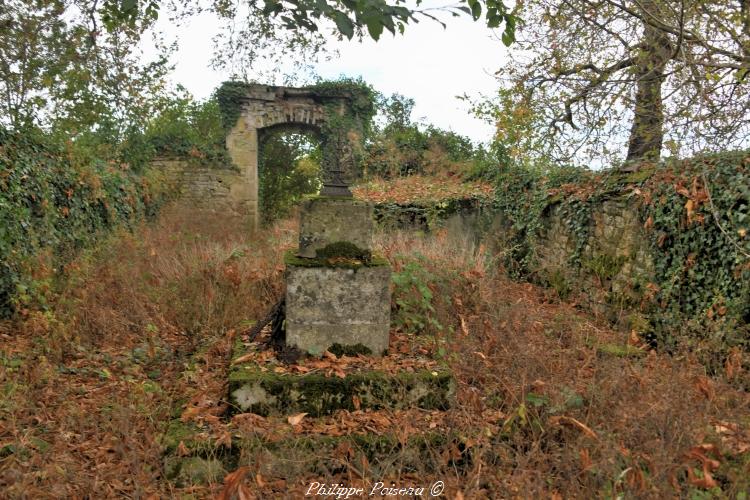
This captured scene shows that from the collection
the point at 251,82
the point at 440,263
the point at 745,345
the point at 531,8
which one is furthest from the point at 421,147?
the point at 745,345

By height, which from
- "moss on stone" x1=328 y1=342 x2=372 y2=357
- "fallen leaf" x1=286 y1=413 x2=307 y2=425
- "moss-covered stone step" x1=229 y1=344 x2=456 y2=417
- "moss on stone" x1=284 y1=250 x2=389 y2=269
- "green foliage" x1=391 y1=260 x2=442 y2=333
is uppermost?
"moss on stone" x1=284 y1=250 x2=389 y2=269

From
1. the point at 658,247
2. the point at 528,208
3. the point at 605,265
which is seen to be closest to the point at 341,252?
the point at 658,247

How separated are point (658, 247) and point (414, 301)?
2.85m

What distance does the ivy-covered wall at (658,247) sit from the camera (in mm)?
4895

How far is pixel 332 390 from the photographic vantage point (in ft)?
13.2

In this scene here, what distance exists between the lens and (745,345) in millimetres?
4625

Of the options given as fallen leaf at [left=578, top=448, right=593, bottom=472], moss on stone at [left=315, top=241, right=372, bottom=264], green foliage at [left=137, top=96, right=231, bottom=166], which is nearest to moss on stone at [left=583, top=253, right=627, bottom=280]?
moss on stone at [left=315, top=241, right=372, bottom=264]

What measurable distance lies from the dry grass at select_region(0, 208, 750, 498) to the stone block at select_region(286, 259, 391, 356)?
0.78 metres

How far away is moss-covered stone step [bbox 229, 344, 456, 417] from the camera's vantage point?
392 centimetres

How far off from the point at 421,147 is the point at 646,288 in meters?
12.0

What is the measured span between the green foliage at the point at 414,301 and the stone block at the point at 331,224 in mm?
1071

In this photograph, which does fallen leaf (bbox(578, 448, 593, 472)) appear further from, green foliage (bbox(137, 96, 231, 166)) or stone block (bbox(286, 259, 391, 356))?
green foliage (bbox(137, 96, 231, 166))

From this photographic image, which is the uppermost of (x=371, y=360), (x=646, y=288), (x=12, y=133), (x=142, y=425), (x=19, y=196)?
(x=12, y=133)

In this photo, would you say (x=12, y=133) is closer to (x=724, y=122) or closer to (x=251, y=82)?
(x=724, y=122)
